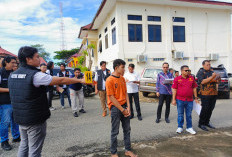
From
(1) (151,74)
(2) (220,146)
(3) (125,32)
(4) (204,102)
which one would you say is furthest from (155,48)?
(2) (220,146)

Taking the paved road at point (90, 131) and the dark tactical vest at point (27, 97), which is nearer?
the dark tactical vest at point (27, 97)

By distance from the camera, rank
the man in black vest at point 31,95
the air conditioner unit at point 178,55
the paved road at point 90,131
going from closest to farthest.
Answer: the man in black vest at point 31,95 → the paved road at point 90,131 → the air conditioner unit at point 178,55

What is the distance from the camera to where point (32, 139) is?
2141mm

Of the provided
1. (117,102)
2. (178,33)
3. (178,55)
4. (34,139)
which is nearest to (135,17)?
(178,33)

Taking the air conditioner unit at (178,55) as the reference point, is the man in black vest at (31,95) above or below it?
below

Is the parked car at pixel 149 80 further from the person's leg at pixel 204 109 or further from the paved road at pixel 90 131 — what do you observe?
the person's leg at pixel 204 109

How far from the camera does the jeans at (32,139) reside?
2141 mm

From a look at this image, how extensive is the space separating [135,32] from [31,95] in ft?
39.0

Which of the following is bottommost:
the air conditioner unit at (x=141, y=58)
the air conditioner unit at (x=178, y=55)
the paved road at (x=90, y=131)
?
the paved road at (x=90, y=131)

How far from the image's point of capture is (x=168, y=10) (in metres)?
13.3

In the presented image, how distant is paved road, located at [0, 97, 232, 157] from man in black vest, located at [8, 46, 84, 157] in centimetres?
124

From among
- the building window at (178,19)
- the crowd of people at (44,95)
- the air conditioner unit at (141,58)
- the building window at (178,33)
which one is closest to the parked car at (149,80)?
the crowd of people at (44,95)

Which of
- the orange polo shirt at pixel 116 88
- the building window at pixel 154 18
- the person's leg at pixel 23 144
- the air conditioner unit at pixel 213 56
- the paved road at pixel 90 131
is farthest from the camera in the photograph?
the air conditioner unit at pixel 213 56

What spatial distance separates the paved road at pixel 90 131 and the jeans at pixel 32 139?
1.05 m
